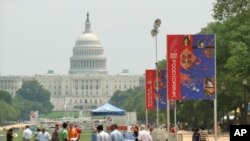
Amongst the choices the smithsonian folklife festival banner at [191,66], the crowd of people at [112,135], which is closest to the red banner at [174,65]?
the smithsonian folklife festival banner at [191,66]

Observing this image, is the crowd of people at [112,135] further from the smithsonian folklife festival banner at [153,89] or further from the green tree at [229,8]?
the smithsonian folklife festival banner at [153,89]

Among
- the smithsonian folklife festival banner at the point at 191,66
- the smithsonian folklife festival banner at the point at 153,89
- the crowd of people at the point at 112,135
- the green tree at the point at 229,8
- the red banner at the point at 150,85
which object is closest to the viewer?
the crowd of people at the point at 112,135

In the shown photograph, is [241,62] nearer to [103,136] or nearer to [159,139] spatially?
[159,139]

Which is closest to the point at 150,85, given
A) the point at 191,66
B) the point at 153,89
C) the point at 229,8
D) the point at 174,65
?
the point at 153,89

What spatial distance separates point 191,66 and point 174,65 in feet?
3.11

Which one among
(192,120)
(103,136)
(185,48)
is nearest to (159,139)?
(185,48)

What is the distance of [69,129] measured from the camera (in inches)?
1529

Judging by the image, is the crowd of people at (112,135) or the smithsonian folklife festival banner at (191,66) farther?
the smithsonian folklife festival banner at (191,66)

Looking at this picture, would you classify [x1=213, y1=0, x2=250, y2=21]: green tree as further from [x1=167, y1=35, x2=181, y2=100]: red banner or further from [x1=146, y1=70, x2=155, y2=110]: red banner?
[x1=167, y1=35, x2=181, y2=100]: red banner

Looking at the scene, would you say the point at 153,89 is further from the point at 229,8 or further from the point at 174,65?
the point at 174,65

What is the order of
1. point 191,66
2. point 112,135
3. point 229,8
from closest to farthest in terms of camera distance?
point 112,135 → point 191,66 → point 229,8

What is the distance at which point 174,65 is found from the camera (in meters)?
37.2

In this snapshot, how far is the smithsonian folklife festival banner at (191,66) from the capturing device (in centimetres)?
3588

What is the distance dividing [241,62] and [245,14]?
3.06 metres
